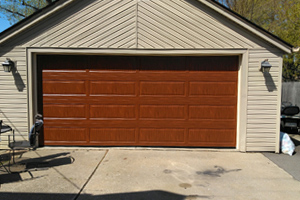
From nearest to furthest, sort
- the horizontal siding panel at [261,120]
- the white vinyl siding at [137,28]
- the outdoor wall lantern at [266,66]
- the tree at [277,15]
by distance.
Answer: the outdoor wall lantern at [266,66] → the white vinyl siding at [137,28] → the horizontal siding panel at [261,120] → the tree at [277,15]

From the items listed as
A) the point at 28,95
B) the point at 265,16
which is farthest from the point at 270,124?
the point at 265,16

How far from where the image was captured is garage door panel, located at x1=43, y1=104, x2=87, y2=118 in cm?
609

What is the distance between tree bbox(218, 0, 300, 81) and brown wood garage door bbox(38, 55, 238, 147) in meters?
9.01

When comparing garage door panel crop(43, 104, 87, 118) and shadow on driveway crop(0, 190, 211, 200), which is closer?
shadow on driveway crop(0, 190, 211, 200)

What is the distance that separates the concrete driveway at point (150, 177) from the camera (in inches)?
143

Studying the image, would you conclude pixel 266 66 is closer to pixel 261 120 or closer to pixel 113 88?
pixel 261 120

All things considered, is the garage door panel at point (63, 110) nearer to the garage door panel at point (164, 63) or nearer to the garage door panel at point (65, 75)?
the garage door panel at point (65, 75)

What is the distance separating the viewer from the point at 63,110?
6102 millimetres

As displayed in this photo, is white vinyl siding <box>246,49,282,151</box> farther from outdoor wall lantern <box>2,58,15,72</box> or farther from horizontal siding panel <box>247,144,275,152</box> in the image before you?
outdoor wall lantern <box>2,58,15,72</box>

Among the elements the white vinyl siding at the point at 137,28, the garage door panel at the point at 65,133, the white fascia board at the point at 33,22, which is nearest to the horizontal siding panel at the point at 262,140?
the white vinyl siding at the point at 137,28

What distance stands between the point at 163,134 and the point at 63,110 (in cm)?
273

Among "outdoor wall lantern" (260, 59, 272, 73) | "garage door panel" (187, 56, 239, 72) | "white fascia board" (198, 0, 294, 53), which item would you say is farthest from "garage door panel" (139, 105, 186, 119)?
"white fascia board" (198, 0, 294, 53)

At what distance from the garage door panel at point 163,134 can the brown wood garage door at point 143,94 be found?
0.03 m

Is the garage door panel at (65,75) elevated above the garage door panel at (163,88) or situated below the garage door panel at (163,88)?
above
